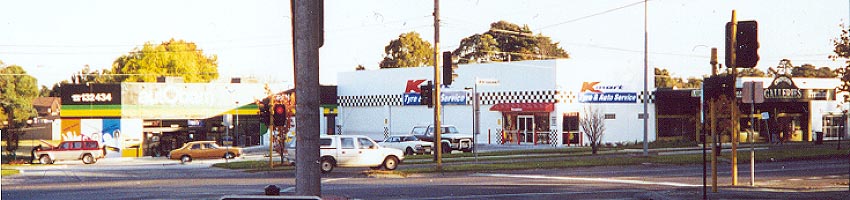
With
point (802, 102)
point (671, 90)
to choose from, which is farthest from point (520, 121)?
point (802, 102)

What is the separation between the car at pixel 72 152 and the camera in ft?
144

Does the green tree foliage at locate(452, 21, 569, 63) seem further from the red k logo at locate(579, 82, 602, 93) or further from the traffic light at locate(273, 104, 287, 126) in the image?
the traffic light at locate(273, 104, 287, 126)

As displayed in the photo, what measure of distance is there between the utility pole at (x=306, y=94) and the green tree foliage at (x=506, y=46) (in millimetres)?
81099

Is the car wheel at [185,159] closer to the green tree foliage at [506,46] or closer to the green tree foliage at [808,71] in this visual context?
the green tree foliage at [506,46]

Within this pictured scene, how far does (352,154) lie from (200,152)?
17058 mm

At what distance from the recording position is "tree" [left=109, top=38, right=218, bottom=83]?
8771 centimetres

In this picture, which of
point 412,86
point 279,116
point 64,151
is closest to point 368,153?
point 279,116

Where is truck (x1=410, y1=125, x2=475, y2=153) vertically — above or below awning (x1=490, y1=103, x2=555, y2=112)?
below

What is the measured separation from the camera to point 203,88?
56594 mm

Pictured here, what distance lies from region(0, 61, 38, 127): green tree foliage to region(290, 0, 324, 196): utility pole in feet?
169

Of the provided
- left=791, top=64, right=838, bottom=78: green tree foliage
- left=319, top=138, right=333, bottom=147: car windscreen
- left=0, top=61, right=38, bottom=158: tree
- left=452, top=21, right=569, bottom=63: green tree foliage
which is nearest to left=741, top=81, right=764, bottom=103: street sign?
left=319, top=138, right=333, bottom=147: car windscreen

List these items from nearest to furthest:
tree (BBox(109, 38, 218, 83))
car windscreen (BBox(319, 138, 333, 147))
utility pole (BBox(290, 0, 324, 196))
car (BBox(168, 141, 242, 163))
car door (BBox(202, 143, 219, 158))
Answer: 1. utility pole (BBox(290, 0, 324, 196))
2. car windscreen (BBox(319, 138, 333, 147))
3. car (BBox(168, 141, 242, 163))
4. car door (BBox(202, 143, 219, 158))
5. tree (BBox(109, 38, 218, 83))

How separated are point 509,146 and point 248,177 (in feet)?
84.7

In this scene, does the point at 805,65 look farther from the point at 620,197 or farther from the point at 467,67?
the point at 620,197
